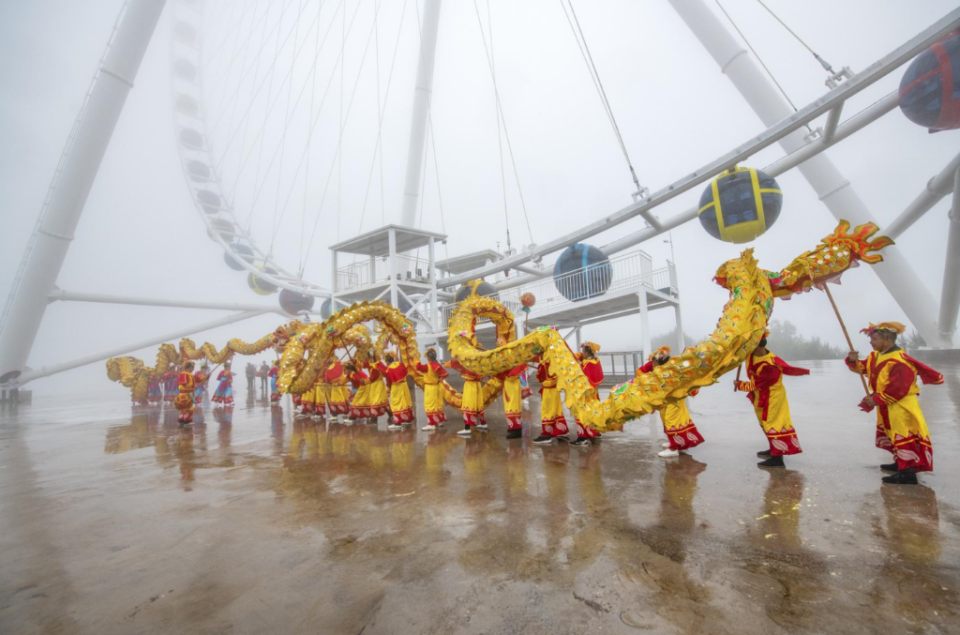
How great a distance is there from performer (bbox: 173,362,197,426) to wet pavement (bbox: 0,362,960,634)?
185 inches

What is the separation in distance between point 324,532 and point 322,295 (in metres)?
26.7

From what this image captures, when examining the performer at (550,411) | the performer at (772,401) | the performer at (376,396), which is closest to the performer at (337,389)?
the performer at (376,396)

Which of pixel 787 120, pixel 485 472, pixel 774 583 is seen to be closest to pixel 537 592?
pixel 774 583

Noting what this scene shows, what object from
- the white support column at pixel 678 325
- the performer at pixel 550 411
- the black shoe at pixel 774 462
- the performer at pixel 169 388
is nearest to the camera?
the black shoe at pixel 774 462

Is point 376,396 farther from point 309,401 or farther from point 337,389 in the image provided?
point 309,401

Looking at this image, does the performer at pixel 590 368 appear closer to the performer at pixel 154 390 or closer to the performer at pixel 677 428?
the performer at pixel 677 428

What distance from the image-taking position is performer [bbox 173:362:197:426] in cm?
1051

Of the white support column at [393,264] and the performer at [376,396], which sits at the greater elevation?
the white support column at [393,264]

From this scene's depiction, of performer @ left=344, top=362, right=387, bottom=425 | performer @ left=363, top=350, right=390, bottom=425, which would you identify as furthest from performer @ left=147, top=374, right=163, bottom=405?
performer @ left=363, top=350, right=390, bottom=425

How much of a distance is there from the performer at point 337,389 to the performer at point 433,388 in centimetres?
351

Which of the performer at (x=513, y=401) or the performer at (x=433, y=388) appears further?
the performer at (x=433, y=388)

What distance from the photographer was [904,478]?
13.1ft

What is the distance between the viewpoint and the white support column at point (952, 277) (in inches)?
425

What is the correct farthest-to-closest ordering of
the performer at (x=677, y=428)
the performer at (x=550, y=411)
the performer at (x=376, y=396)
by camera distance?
the performer at (x=376, y=396), the performer at (x=550, y=411), the performer at (x=677, y=428)
